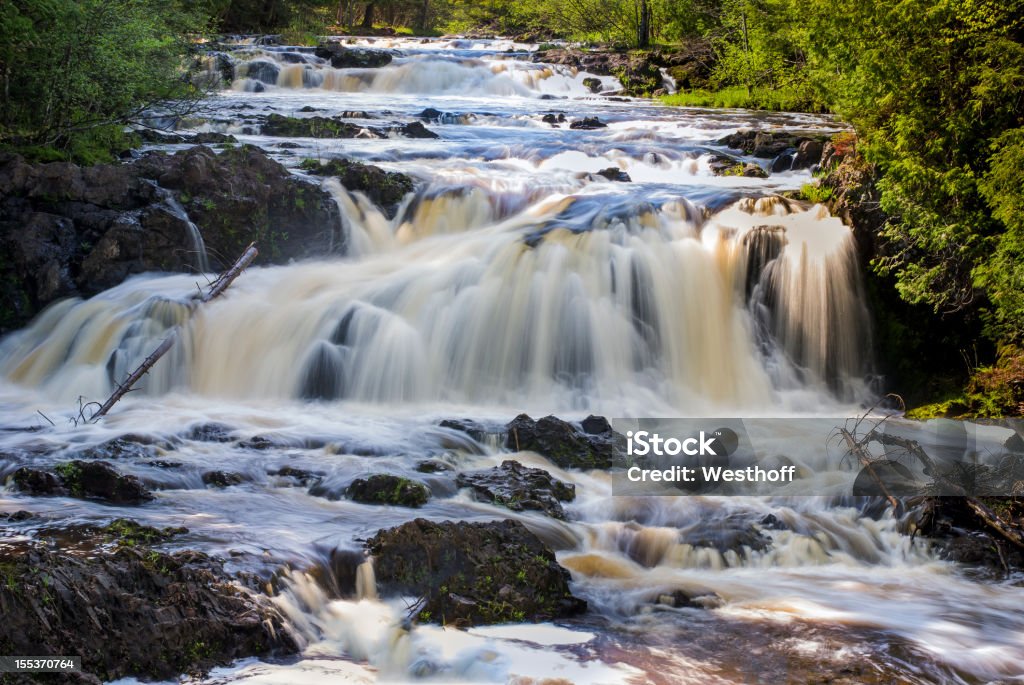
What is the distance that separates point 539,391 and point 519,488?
11.4 feet

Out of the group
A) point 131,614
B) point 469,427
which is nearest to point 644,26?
point 469,427

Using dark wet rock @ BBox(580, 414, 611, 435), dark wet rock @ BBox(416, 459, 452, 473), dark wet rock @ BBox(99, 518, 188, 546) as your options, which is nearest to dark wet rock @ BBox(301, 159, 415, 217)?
dark wet rock @ BBox(580, 414, 611, 435)

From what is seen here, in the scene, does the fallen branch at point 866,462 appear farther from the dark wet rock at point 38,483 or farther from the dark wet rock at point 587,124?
the dark wet rock at point 587,124

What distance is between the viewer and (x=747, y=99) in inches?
1070

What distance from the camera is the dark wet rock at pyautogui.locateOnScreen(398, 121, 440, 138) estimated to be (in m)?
20.4

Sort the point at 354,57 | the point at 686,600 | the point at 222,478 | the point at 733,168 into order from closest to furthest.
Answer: the point at 686,600
the point at 222,478
the point at 733,168
the point at 354,57

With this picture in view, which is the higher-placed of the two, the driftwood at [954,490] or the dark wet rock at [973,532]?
the driftwood at [954,490]

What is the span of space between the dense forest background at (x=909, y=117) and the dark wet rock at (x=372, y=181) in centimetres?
301

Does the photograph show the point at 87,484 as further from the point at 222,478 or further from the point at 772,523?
the point at 772,523

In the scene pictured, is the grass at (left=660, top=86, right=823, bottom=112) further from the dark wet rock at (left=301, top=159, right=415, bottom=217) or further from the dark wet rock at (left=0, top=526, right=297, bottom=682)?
the dark wet rock at (left=0, top=526, right=297, bottom=682)

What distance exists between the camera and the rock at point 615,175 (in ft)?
54.7

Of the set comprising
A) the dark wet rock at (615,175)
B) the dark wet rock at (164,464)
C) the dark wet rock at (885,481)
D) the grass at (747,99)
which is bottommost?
the dark wet rock at (164,464)

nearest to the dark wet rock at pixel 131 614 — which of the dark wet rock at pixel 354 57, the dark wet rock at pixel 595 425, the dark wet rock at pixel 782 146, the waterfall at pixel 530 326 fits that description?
the dark wet rock at pixel 595 425

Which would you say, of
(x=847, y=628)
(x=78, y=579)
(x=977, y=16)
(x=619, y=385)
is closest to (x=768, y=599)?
(x=847, y=628)
